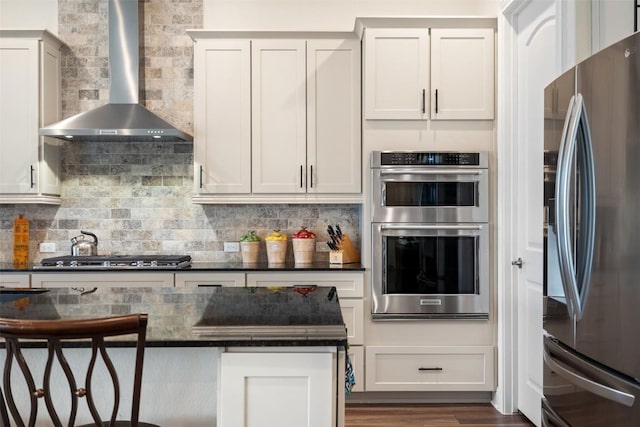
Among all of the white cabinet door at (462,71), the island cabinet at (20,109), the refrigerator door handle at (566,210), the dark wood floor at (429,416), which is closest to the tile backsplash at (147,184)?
the island cabinet at (20,109)

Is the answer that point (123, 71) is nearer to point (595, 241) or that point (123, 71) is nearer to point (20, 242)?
point (20, 242)

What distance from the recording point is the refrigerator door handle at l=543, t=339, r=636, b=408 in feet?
4.84

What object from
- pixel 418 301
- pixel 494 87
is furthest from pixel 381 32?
pixel 418 301

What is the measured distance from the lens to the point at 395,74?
12.1 feet

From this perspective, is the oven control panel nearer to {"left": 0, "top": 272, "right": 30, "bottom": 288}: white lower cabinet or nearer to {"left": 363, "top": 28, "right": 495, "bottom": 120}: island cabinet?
{"left": 363, "top": 28, "right": 495, "bottom": 120}: island cabinet

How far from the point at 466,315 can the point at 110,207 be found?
2712 millimetres

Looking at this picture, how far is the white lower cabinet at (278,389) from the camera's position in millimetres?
1617

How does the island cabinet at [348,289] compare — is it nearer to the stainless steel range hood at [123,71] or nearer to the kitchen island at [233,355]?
the stainless steel range hood at [123,71]

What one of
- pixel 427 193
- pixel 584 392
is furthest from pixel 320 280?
pixel 584 392

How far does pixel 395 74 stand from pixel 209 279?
1821 millimetres

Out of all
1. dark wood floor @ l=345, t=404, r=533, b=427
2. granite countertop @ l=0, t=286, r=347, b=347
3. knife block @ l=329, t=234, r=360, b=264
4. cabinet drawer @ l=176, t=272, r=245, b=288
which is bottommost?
dark wood floor @ l=345, t=404, r=533, b=427

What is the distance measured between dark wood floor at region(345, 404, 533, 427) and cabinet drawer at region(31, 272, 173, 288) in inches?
58.3

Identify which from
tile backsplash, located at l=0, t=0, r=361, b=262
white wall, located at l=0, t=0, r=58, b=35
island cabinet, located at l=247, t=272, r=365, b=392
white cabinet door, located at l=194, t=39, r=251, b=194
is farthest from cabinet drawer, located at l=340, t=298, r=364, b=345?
white wall, located at l=0, t=0, r=58, b=35

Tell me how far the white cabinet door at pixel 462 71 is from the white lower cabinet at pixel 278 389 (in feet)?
7.99
